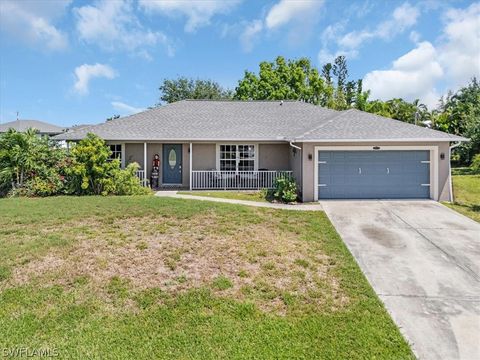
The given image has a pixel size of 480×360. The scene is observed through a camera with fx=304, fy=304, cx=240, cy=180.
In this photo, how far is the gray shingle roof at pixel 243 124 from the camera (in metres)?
12.7

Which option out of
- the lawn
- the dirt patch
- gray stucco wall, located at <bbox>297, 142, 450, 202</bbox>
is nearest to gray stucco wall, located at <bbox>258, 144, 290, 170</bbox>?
gray stucco wall, located at <bbox>297, 142, 450, 202</bbox>

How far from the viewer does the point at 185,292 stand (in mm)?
4973

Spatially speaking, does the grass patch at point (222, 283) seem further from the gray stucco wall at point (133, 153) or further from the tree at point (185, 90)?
the tree at point (185, 90)

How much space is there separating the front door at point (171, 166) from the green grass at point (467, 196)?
1220 cm

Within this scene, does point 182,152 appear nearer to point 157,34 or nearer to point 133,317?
point 157,34

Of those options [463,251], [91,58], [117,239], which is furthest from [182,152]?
[91,58]

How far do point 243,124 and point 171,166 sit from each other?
14.8ft

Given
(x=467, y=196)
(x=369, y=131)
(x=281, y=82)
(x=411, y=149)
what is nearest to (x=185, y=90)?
(x=281, y=82)

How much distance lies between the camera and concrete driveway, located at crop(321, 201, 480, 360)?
13.3ft

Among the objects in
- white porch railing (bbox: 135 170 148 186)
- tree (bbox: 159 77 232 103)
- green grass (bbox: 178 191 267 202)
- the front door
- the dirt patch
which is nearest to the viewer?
the dirt patch

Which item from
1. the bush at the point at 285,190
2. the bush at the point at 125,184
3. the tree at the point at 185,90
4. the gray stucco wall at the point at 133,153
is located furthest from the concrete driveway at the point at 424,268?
the tree at the point at 185,90

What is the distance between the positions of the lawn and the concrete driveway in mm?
346

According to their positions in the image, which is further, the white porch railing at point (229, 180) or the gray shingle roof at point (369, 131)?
the white porch railing at point (229, 180)

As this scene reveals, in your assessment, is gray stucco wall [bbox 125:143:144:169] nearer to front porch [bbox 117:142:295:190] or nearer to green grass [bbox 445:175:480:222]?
front porch [bbox 117:142:295:190]
